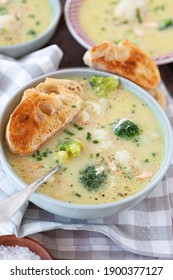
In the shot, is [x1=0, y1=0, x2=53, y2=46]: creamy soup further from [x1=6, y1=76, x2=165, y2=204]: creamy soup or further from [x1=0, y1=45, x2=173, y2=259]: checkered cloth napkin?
[x1=0, y1=45, x2=173, y2=259]: checkered cloth napkin

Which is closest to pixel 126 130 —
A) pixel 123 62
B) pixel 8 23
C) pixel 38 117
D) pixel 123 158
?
pixel 123 158

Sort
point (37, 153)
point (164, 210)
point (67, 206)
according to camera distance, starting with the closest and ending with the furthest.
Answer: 1. point (67, 206)
2. point (37, 153)
3. point (164, 210)

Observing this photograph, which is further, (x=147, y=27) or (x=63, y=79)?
(x=147, y=27)

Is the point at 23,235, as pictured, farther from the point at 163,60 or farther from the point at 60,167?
the point at 163,60

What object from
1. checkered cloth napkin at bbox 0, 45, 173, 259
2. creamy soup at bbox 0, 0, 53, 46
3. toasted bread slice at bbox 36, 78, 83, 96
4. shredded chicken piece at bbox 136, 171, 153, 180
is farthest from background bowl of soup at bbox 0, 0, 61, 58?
shredded chicken piece at bbox 136, 171, 153, 180

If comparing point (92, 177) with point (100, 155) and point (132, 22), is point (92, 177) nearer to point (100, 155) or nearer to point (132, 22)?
point (100, 155)

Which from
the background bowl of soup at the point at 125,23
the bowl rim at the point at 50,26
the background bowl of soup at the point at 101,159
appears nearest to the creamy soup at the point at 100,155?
the background bowl of soup at the point at 101,159
